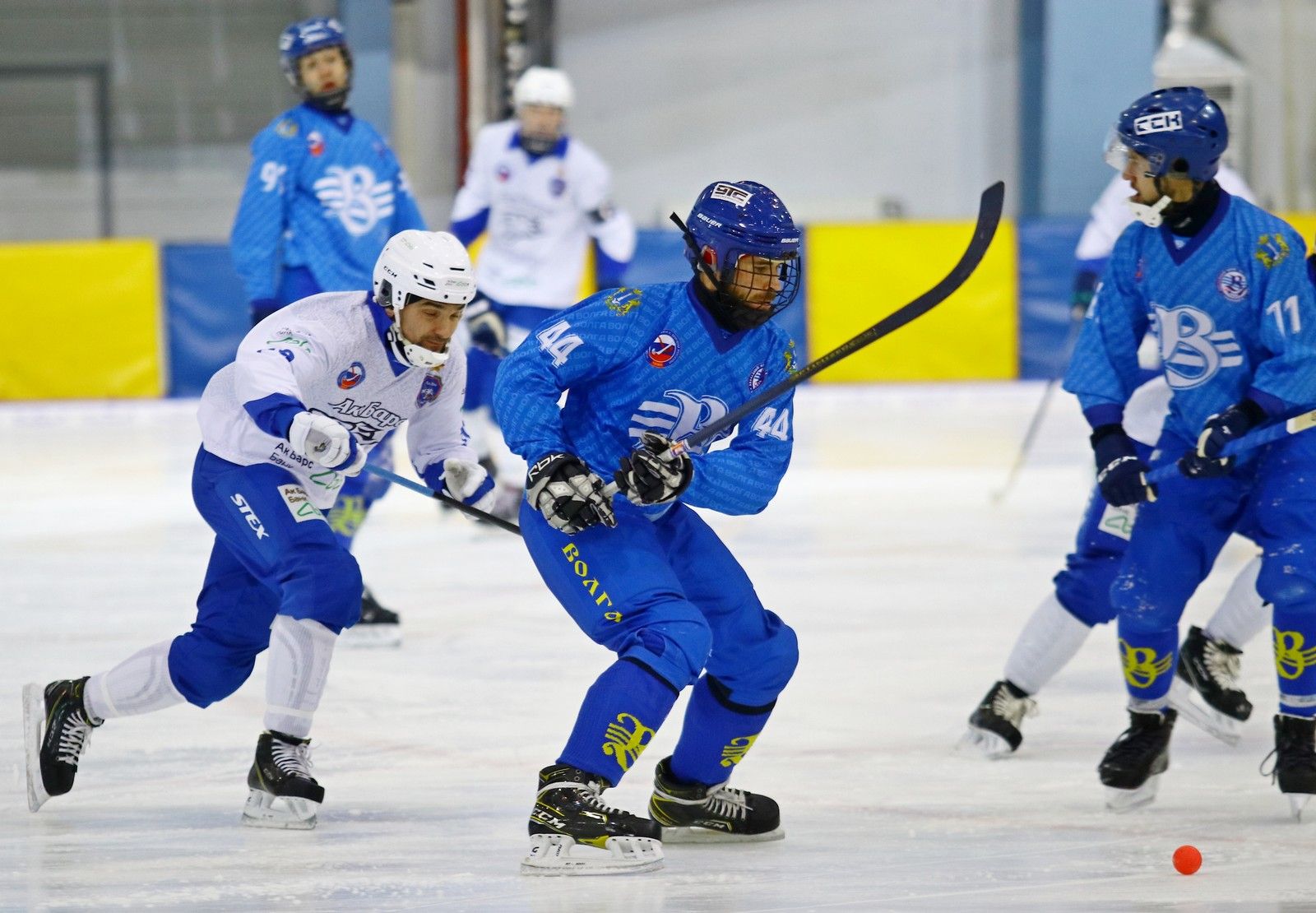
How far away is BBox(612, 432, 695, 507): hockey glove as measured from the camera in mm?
3082

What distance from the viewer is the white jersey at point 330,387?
3.55 metres

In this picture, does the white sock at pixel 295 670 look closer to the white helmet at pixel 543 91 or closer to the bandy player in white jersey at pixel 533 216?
the bandy player in white jersey at pixel 533 216

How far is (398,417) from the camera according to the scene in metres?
3.75

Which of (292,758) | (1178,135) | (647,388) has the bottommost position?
(292,758)

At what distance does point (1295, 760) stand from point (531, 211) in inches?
189

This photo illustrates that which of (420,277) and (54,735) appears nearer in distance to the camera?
(420,277)

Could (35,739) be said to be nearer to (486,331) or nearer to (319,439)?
(319,439)

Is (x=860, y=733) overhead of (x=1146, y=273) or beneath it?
beneath

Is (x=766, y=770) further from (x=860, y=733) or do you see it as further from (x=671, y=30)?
(x=671, y=30)

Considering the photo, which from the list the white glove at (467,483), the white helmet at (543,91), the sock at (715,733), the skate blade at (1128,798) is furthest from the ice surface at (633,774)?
the white helmet at (543,91)

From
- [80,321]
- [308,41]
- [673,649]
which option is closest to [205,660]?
[673,649]

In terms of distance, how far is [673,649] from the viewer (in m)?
3.09

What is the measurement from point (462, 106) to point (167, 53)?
279 cm

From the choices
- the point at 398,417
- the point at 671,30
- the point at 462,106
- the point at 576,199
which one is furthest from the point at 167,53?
the point at 398,417
